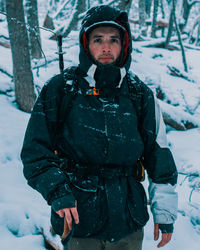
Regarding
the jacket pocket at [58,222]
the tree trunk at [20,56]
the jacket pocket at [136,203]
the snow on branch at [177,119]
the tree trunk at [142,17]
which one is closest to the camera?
the jacket pocket at [58,222]

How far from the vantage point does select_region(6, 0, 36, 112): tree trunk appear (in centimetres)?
508

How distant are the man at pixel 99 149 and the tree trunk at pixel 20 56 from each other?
3.87m

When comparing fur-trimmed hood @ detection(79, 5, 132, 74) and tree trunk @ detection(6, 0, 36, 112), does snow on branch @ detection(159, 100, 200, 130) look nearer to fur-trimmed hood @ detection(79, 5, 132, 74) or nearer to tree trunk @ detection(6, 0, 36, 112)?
tree trunk @ detection(6, 0, 36, 112)

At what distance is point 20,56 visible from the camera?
210 inches

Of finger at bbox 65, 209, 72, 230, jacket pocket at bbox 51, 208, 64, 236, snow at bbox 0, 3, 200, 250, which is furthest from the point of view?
snow at bbox 0, 3, 200, 250

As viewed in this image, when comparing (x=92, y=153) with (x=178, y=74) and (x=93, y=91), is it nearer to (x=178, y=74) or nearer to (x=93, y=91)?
(x=93, y=91)

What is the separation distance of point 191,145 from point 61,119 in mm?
5309

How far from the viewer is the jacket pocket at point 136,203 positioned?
1696 mm

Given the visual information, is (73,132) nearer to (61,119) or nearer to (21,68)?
(61,119)

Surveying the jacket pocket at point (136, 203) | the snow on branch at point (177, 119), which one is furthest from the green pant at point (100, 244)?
the snow on branch at point (177, 119)

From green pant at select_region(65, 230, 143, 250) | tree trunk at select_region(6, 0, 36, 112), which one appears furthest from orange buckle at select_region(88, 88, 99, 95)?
tree trunk at select_region(6, 0, 36, 112)

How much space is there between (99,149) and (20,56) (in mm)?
4470

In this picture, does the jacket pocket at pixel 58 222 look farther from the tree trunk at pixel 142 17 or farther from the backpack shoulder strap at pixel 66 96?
the tree trunk at pixel 142 17

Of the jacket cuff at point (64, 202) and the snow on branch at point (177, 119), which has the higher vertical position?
the jacket cuff at point (64, 202)
